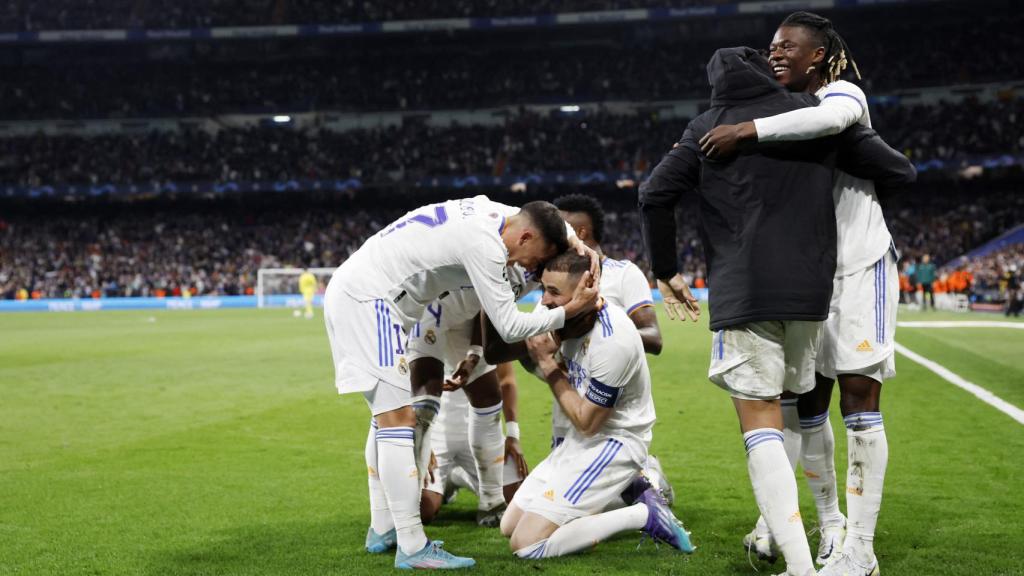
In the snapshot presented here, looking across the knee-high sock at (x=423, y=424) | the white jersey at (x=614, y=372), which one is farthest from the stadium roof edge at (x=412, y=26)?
the white jersey at (x=614, y=372)

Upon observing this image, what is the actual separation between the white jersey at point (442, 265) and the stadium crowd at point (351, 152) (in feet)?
148

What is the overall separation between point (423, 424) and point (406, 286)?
95cm

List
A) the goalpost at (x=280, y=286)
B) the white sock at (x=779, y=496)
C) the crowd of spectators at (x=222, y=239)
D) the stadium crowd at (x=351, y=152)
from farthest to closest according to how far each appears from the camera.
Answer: the stadium crowd at (x=351, y=152) < the crowd of spectators at (x=222, y=239) < the goalpost at (x=280, y=286) < the white sock at (x=779, y=496)

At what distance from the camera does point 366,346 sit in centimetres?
473

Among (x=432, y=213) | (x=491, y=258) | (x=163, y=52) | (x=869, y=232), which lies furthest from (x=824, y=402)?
(x=163, y=52)

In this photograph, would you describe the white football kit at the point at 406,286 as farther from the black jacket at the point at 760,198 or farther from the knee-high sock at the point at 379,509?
the black jacket at the point at 760,198

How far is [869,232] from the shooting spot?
4.22 metres

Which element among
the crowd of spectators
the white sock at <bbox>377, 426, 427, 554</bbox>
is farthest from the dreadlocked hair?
the crowd of spectators

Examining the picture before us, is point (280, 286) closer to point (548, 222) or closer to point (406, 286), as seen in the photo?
point (406, 286)

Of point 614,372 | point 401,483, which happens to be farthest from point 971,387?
point 401,483

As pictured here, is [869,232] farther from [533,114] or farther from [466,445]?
[533,114]

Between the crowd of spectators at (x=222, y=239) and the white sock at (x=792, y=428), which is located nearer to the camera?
the white sock at (x=792, y=428)

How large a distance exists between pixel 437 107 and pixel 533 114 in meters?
5.29

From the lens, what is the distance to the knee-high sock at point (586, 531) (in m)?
4.66
